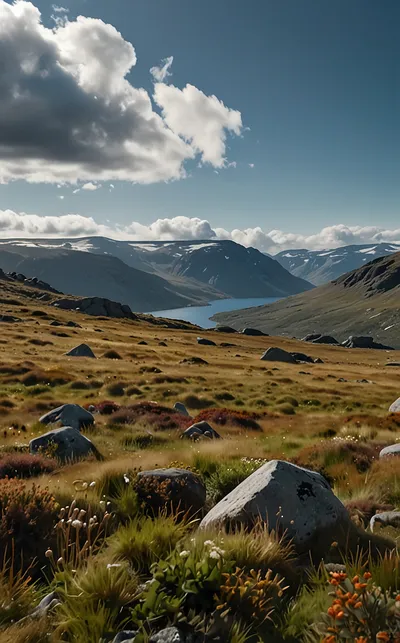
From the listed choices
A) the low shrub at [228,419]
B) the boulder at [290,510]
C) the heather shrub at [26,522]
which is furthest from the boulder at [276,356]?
the heather shrub at [26,522]

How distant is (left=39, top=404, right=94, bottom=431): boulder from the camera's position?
1678cm

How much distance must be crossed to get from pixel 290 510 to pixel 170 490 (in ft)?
7.88

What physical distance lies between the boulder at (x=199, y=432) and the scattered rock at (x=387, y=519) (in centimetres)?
918

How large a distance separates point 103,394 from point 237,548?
23863mm

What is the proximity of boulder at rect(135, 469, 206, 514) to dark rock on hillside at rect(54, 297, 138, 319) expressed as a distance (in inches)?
6276

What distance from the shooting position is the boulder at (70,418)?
55.1 ft

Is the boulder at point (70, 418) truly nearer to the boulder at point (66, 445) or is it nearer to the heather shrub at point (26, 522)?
the boulder at point (66, 445)

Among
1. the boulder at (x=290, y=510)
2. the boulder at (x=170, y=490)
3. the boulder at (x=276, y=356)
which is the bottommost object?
the boulder at (x=276, y=356)

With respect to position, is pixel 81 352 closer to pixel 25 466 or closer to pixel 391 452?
pixel 25 466

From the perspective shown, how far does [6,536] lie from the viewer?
228 inches

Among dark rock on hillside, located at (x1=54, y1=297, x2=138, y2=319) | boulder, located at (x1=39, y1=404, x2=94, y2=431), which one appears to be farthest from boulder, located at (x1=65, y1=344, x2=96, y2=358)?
dark rock on hillside, located at (x1=54, y1=297, x2=138, y2=319)

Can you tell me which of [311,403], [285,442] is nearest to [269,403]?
[311,403]

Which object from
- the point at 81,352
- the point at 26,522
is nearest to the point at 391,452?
the point at 26,522

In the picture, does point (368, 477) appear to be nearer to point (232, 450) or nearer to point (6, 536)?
point (232, 450)
